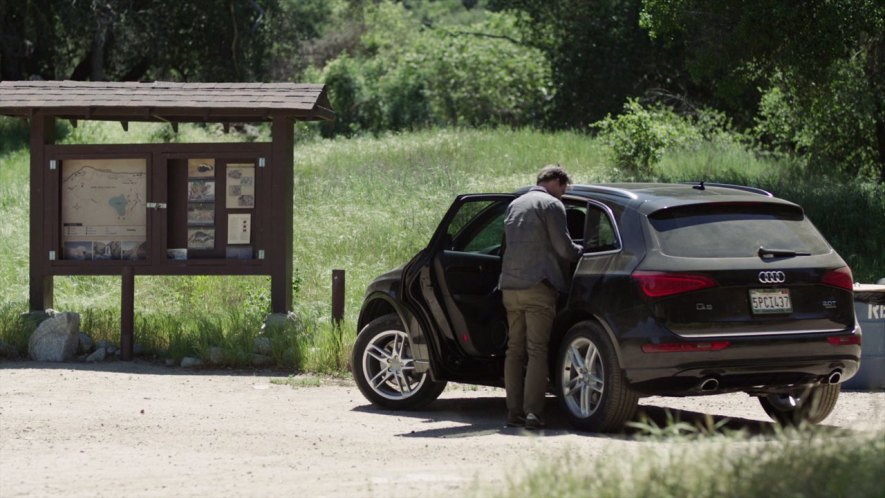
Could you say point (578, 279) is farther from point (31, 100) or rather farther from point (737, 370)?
point (31, 100)

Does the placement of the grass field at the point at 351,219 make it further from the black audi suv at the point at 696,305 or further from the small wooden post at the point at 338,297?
the black audi suv at the point at 696,305

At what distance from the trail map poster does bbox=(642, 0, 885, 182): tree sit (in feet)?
38.2

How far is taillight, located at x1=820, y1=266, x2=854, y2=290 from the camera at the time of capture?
8547 millimetres

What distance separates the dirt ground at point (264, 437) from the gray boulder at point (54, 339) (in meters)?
0.83

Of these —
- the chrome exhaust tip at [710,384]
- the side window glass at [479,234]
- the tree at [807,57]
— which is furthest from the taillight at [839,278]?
the tree at [807,57]

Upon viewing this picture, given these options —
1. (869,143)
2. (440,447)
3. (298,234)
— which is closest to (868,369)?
(440,447)

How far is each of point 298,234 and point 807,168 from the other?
1140 centimetres

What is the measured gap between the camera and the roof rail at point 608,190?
29.1ft

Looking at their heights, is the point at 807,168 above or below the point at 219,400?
above

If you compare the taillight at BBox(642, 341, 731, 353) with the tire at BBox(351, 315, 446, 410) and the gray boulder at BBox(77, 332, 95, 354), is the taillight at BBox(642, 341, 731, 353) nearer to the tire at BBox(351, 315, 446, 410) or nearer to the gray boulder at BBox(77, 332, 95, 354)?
the tire at BBox(351, 315, 446, 410)

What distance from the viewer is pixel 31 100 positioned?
14.5 m

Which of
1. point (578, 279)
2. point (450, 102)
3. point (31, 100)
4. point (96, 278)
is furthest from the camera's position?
point (450, 102)

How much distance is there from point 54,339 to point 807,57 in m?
13.8

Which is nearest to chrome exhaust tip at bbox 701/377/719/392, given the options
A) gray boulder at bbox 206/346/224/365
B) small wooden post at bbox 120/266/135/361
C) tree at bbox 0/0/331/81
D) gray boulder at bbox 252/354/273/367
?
gray boulder at bbox 252/354/273/367
